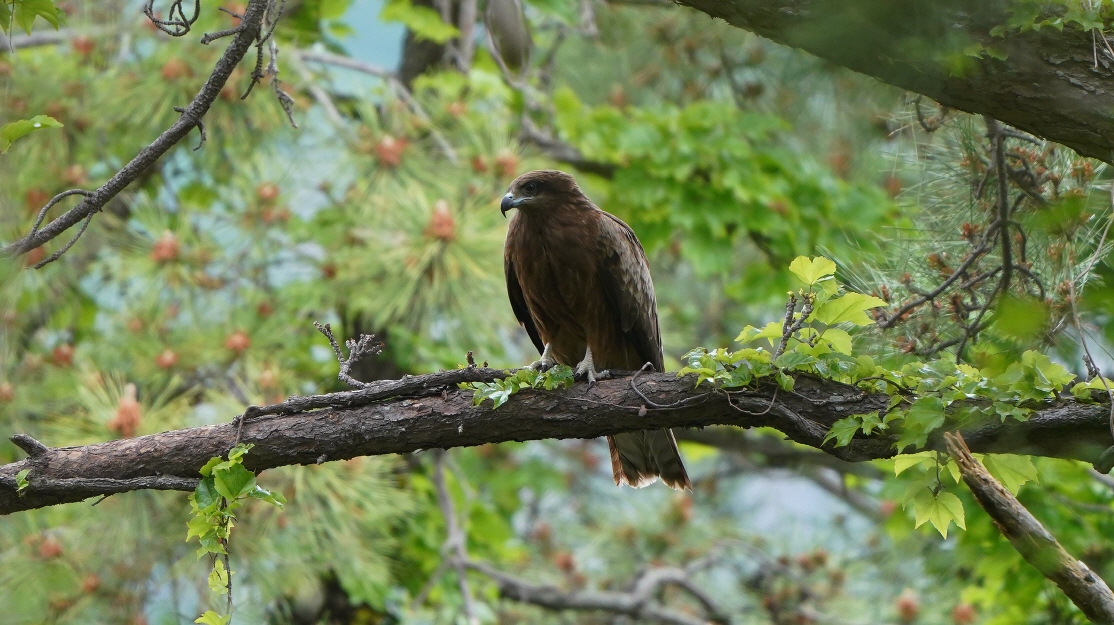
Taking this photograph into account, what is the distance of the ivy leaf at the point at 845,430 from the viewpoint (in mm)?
2619

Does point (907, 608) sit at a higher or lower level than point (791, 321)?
lower

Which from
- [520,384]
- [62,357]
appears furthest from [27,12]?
[62,357]

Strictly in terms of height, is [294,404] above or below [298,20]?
below

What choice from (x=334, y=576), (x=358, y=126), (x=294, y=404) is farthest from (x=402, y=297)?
(x=294, y=404)

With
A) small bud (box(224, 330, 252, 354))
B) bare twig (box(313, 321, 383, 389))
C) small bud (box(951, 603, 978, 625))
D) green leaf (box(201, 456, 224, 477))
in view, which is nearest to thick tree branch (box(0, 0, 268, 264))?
bare twig (box(313, 321, 383, 389))

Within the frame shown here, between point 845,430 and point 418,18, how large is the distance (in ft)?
14.5

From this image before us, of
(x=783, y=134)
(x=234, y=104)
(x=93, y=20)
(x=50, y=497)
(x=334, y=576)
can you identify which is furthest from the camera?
(x=783, y=134)

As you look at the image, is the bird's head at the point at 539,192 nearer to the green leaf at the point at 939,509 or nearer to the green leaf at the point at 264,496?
the green leaf at the point at 264,496

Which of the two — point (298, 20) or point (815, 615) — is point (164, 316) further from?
point (815, 615)

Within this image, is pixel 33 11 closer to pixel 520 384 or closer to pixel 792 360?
pixel 520 384

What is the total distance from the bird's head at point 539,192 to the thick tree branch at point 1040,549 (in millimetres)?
1887

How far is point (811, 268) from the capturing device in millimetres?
2734

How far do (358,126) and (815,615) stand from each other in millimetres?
4604

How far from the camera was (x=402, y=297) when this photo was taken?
564 cm
